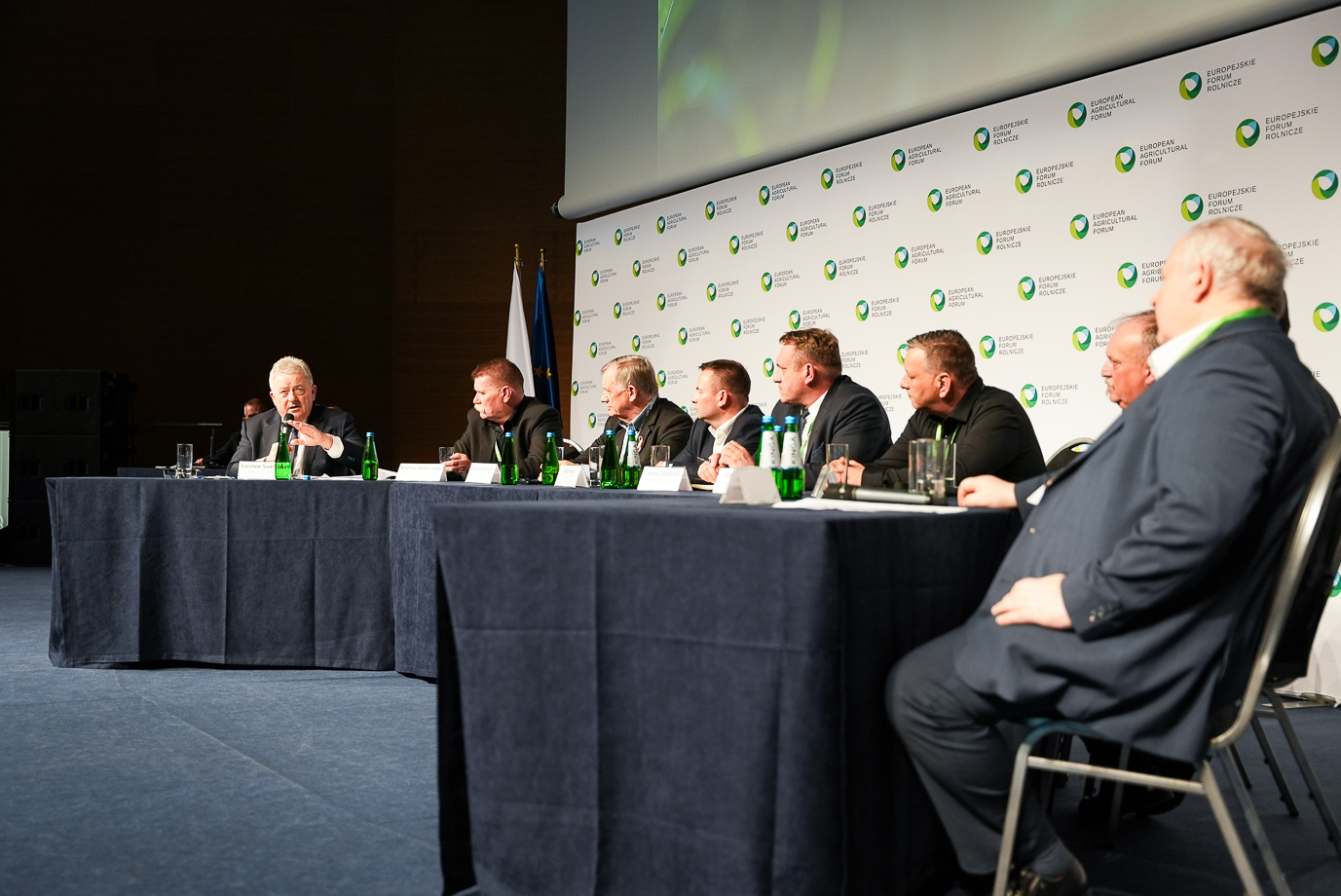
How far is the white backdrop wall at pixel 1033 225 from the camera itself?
3783 mm

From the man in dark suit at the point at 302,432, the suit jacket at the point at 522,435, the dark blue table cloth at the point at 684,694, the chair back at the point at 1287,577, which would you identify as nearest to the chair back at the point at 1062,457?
the dark blue table cloth at the point at 684,694

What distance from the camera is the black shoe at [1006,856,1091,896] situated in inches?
68.2

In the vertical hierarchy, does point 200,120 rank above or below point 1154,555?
above

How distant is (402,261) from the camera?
9055mm

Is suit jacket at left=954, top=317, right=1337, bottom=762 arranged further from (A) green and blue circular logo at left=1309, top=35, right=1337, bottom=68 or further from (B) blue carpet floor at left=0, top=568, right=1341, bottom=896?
(A) green and blue circular logo at left=1309, top=35, right=1337, bottom=68

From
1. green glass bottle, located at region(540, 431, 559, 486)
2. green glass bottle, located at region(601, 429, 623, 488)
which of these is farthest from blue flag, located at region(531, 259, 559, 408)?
green glass bottle, located at region(601, 429, 623, 488)

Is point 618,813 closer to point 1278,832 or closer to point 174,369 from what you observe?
point 1278,832

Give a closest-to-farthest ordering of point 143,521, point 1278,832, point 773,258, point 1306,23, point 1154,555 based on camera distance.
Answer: point 1154,555
point 1278,832
point 1306,23
point 143,521
point 773,258

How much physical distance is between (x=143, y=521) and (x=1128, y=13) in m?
4.16

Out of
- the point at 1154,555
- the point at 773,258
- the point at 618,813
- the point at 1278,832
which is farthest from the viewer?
the point at 773,258

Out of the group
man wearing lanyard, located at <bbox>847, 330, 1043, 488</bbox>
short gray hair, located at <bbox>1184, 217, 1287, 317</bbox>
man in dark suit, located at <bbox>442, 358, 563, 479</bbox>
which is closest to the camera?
short gray hair, located at <bbox>1184, 217, 1287, 317</bbox>

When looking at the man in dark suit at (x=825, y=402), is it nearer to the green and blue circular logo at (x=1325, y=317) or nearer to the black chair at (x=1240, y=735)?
the green and blue circular logo at (x=1325, y=317)

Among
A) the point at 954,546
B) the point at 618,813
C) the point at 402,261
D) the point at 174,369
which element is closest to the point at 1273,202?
the point at 954,546

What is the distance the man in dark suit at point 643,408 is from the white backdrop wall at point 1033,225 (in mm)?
1262
